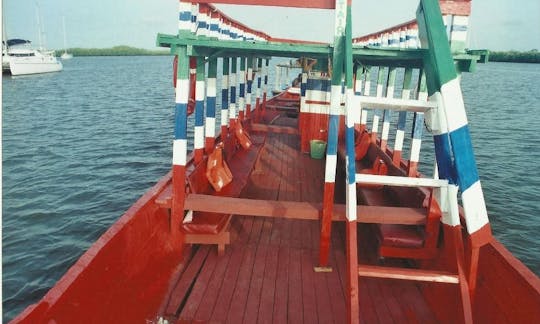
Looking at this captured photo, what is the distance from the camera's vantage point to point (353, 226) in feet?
12.8

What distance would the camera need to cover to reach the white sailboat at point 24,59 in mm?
52112

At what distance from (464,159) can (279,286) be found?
9.19 feet

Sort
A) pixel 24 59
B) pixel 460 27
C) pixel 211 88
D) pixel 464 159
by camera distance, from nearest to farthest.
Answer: pixel 464 159, pixel 460 27, pixel 211 88, pixel 24 59

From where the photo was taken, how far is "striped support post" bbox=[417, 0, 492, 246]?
3.45 meters

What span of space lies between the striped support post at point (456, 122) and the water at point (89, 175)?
328 inches

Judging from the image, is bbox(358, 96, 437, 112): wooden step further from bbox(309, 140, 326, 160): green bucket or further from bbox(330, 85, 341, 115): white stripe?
bbox(309, 140, 326, 160): green bucket

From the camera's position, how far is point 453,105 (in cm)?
349

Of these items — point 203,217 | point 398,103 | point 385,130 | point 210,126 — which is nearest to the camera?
point 398,103

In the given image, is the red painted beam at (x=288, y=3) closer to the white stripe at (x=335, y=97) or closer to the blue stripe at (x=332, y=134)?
the white stripe at (x=335, y=97)

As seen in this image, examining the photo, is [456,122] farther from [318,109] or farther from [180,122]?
[318,109]

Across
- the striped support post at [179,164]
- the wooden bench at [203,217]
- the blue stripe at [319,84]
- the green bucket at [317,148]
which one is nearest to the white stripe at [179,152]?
the striped support post at [179,164]

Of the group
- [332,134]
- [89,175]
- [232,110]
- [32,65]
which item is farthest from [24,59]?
[332,134]

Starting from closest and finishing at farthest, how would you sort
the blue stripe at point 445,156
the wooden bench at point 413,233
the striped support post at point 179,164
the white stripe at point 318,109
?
the blue stripe at point 445,156, the wooden bench at point 413,233, the striped support post at point 179,164, the white stripe at point 318,109

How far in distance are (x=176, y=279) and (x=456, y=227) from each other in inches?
136
